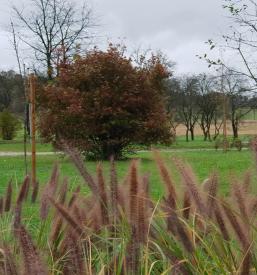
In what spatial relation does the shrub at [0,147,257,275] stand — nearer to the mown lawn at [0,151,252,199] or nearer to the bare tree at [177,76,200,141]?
the mown lawn at [0,151,252,199]

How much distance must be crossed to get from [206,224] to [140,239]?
47 cm

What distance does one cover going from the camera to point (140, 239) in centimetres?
164

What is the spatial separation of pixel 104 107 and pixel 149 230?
59.1ft

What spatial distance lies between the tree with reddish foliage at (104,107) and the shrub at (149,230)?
58.0ft

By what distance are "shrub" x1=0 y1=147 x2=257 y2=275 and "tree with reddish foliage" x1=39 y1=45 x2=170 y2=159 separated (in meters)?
17.7

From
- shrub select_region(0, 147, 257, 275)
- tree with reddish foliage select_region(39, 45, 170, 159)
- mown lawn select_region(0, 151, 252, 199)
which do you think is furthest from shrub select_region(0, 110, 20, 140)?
shrub select_region(0, 147, 257, 275)

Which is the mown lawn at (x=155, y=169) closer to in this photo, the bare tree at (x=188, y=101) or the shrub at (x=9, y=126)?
the shrub at (x=9, y=126)

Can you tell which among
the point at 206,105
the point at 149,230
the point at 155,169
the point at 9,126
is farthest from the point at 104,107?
the point at 206,105

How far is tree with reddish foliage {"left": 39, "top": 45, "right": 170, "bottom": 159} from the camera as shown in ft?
66.1

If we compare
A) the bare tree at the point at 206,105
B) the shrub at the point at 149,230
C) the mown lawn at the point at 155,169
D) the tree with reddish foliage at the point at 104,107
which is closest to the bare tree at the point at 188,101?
the bare tree at the point at 206,105

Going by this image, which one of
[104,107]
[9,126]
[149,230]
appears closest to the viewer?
[149,230]

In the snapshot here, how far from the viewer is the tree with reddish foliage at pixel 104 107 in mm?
20141

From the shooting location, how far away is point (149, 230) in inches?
81.4

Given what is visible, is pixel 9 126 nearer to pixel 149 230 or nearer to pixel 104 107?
pixel 104 107
